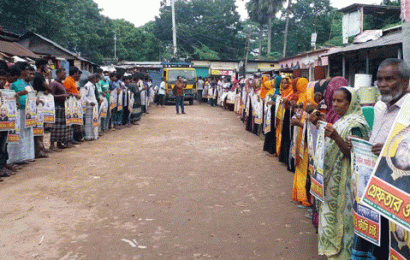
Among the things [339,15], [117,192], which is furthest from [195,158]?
[339,15]

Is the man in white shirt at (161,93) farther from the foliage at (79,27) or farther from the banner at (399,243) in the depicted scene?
the banner at (399,243)

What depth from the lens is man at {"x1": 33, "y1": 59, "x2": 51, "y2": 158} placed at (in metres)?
7.80

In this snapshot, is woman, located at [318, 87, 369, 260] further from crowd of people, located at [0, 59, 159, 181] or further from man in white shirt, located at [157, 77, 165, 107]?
man in white shirt, located at [157, 77, 165, 107]

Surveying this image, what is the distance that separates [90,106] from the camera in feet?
34.2

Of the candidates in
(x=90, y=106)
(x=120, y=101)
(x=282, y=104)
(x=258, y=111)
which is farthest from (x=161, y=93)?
(x=282, y=104)

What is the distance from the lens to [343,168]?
11.0 ft

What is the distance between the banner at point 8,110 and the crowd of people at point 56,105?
32mm

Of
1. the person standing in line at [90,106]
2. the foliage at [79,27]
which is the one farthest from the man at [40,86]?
the foliage at [79,27]

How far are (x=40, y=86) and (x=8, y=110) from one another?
1.47 m

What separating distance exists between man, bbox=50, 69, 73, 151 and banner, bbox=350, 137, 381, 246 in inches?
273

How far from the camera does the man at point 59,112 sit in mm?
8695

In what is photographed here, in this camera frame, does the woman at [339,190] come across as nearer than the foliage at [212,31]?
Yes

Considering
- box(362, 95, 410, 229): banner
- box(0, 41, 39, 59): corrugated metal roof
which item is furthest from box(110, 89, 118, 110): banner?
box(362, 95, 410, 229): banner

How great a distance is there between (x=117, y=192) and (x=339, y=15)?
4103cm
